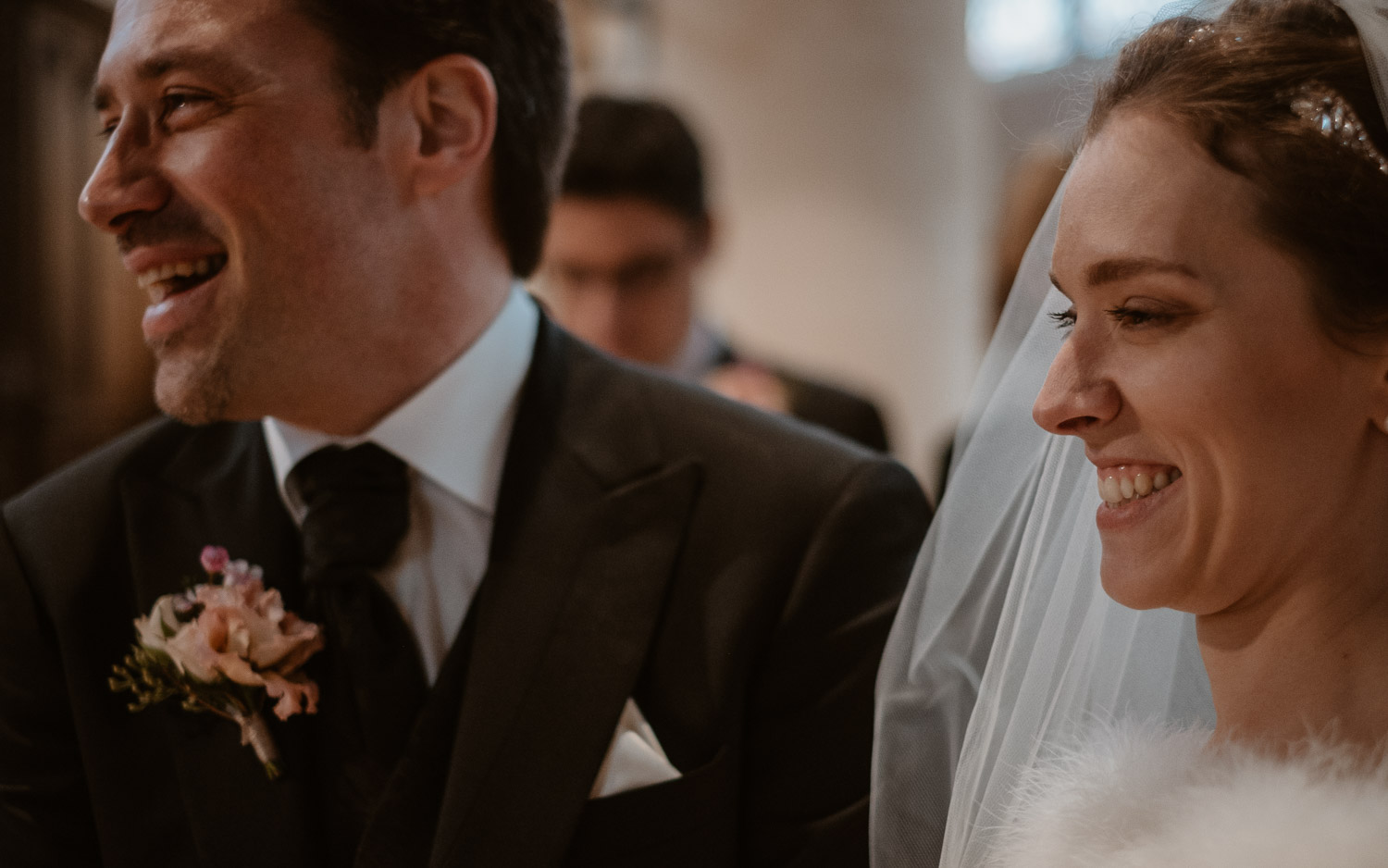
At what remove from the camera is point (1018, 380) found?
1.35 m

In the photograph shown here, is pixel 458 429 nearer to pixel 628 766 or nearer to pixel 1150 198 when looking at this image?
pixel 628 766

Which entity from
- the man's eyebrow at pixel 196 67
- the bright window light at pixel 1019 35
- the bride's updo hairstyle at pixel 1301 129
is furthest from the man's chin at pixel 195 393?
the bright window light at pixel 1019 35

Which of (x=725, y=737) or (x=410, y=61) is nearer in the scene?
(x=725, y=737)

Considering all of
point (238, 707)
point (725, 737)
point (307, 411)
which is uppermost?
point (307, 411)

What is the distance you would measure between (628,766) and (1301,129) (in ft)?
3.42

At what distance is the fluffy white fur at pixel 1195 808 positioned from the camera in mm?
911

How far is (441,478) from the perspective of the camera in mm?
1682

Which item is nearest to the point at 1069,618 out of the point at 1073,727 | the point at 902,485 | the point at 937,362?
the point at 1073,727

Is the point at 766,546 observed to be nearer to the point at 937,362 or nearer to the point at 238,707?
the point at 238,707

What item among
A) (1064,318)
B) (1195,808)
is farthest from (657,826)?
(1064,318)

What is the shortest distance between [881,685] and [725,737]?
25 cm

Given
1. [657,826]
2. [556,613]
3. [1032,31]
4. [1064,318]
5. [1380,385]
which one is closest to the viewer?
[1380,385]

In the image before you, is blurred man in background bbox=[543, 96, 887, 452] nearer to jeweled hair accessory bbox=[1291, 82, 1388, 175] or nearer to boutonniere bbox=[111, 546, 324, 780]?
boutonniere bbox=[111, 546, 324, 780]

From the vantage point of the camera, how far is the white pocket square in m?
1.48
